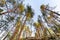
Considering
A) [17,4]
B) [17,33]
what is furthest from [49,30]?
[17,4]

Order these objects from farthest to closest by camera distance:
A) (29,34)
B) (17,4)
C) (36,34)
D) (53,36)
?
1. (29,34)
2. (36,34)
3. (53,36)
4. (17,4)

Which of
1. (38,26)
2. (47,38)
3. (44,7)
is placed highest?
(44,7)

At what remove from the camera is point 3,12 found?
17.5m

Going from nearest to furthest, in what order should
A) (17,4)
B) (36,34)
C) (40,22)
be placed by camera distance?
(17,4)
(40,22)
(36,34)

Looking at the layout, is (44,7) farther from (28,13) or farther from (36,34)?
(36,34)

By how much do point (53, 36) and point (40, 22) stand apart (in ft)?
12.8

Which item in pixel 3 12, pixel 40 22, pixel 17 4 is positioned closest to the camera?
pixel 3 12

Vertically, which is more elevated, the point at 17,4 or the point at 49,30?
the point at 17,4

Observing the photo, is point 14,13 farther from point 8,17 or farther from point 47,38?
point 47,38

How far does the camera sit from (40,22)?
2378 centimetres

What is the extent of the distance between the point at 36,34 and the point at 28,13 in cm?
666

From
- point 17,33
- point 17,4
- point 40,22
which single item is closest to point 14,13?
point 17,4

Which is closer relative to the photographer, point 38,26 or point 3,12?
point 3,12

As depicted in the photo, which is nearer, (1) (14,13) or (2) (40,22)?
(1) (14,13)
